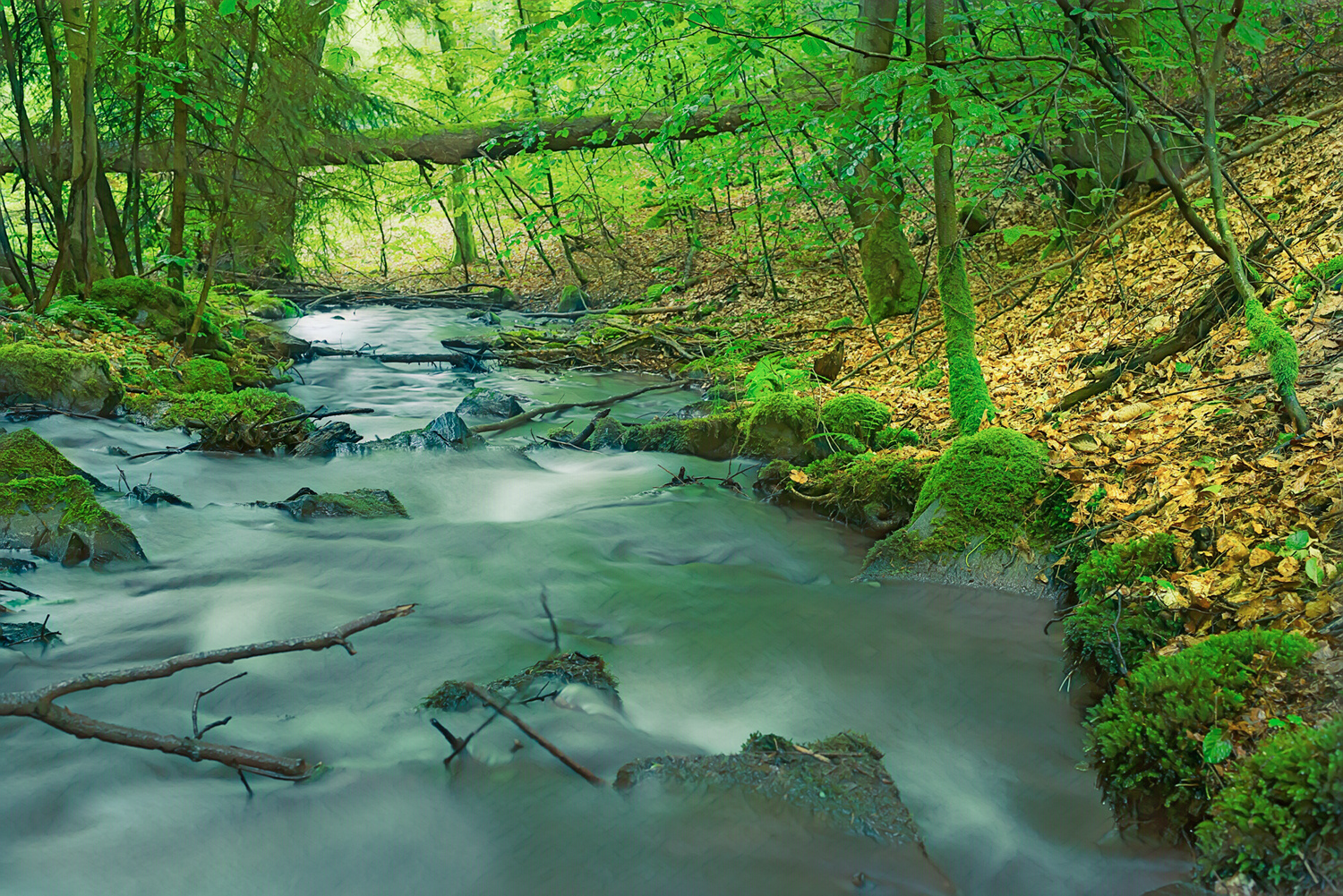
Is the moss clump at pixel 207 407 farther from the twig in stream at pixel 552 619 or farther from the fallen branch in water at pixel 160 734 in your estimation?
the fallen branch in water at pixel 160 734

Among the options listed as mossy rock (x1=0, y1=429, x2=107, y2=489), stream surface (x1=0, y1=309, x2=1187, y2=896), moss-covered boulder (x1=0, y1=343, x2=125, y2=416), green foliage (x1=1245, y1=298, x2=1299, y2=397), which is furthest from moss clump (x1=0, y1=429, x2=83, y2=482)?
green foliage (x1=1245, y1=298, x2=1299, y2=397)

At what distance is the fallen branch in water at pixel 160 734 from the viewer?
99.1 inches

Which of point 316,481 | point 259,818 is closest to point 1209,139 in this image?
point 259,818

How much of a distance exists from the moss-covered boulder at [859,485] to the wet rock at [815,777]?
2.48m

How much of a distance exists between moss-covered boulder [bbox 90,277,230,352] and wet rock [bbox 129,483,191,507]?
4229 millimetres

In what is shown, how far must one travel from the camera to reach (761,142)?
8.30 m

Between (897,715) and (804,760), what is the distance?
0.78m

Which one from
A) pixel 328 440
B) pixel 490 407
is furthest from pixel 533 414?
pixel 328 440

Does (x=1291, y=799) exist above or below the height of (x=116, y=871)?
above

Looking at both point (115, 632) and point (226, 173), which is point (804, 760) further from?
point (226, 173)

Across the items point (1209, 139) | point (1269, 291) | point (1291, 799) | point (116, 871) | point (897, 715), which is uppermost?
point (1209, 139)

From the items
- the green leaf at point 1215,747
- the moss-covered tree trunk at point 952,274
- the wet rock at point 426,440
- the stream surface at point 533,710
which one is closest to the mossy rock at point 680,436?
the stream surface at point 533,710

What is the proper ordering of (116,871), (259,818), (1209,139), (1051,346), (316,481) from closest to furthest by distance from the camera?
(116,871) → (259,818) → (1209,139) → (316,481) → (1051,346)

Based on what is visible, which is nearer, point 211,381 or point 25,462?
point 25,462
